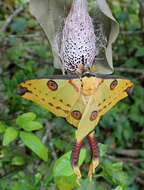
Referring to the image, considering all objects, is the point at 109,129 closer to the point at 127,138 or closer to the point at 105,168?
the point at 127,138

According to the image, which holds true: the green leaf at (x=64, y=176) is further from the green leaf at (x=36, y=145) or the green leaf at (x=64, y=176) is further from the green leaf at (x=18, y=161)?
the green leaf at (x=18, y=161)

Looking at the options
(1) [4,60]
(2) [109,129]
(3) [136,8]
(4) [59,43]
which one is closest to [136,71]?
(2) [109,129]

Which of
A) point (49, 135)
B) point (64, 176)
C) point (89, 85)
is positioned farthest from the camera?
point (49, 135)

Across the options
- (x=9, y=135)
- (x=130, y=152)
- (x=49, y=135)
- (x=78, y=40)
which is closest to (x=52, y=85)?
(x=78, y=40)

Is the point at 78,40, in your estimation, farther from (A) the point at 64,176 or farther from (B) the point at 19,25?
(B) the point at 19,25

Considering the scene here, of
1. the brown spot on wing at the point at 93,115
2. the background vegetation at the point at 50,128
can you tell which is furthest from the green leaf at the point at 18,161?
the brown spot on wing at the point at 93,115

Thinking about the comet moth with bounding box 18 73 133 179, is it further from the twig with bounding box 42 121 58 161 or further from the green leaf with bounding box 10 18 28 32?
the green leaf with bounding box 10 18 28 32

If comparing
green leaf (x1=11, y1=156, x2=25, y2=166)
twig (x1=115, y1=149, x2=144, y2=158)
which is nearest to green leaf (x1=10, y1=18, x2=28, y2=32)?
green leaf (x1=11, y1=156, x2=25, y2=166)
